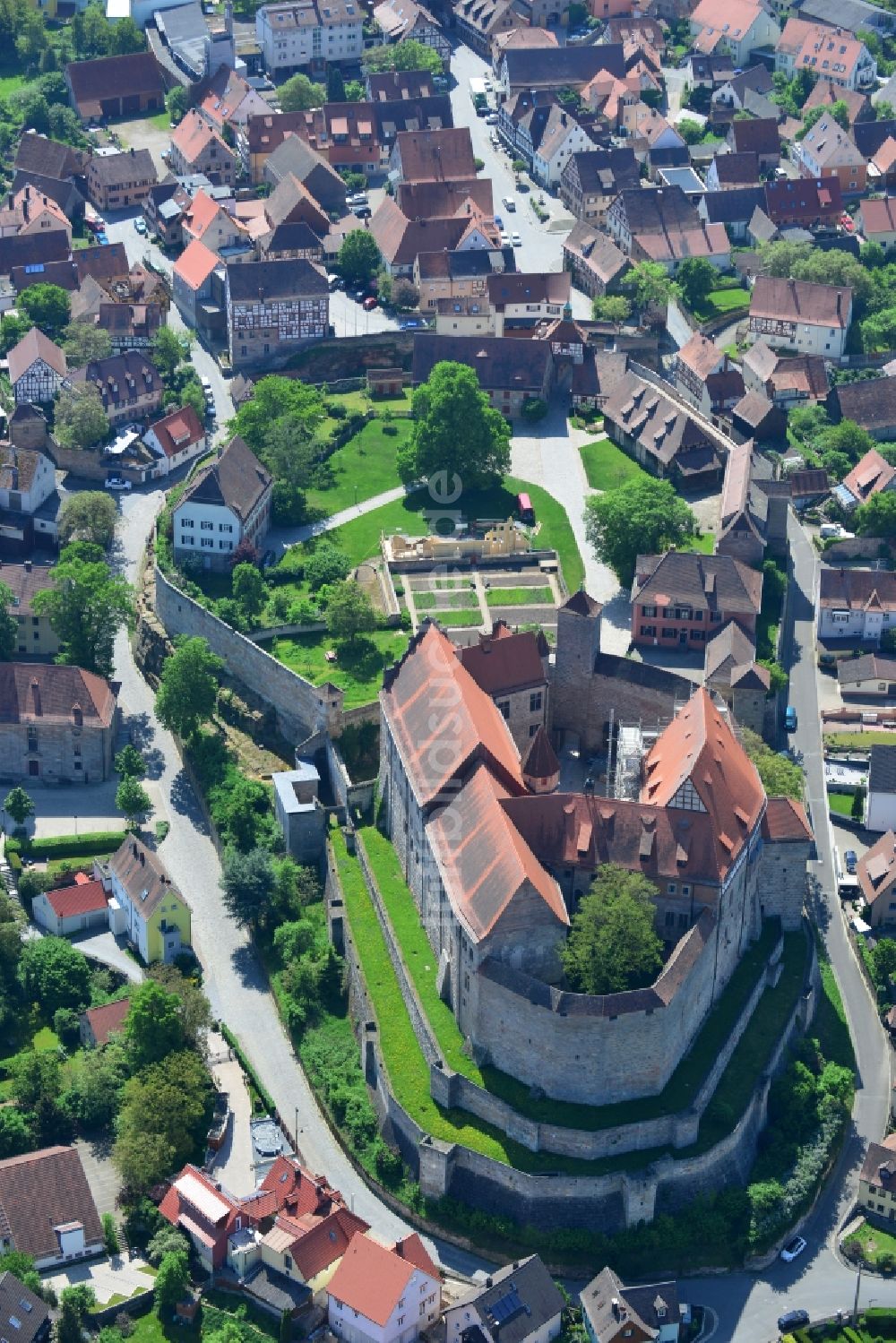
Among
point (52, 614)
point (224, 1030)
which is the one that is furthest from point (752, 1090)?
point (52, 614)

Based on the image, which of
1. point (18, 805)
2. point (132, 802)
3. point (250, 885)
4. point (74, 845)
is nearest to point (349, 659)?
point (132, 802)

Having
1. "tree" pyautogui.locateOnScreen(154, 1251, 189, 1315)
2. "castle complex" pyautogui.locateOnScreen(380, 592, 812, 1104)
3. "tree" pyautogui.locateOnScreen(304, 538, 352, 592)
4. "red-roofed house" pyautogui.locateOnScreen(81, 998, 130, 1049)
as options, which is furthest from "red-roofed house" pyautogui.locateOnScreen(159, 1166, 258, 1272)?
"tree" pyautogui.locateOnScreen(304, 538, 352, 592)

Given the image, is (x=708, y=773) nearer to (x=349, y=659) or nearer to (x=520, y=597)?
(x=349, y=659)

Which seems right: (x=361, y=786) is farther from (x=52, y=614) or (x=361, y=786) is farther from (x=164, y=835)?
(x=52, y=614)

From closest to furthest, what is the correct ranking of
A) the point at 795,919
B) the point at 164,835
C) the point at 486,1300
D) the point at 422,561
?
the point at 486,1300 < the point at 795,919 < the point at 164,835 < the point at 422,561

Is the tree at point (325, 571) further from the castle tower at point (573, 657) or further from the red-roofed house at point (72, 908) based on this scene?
the red-roofed house at point (72, 908)

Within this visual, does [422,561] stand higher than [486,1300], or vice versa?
[422,561]

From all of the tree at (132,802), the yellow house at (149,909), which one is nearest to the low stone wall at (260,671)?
the tree at (132,802)
